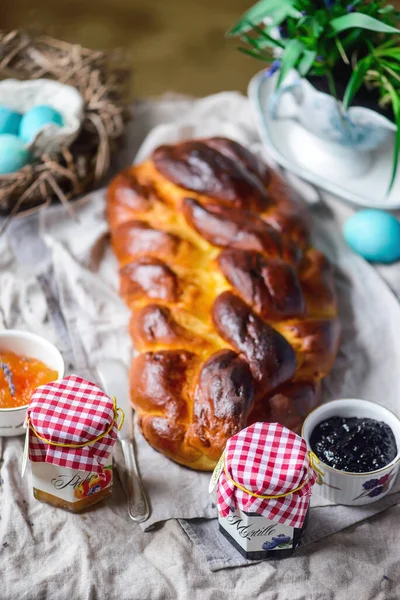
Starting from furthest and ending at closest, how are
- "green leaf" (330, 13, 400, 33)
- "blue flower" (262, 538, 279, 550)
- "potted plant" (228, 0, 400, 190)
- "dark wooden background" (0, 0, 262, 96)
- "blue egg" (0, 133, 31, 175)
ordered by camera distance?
"dark wooden background" (0, 0, 262, 96)
"blue egg" (0, 133, 31, 175)
"potted plant" (228, 0, 400, 190)
"green leaf" (330, 13, 400, 33)
"blue flower" (262, 538, 279, 550)

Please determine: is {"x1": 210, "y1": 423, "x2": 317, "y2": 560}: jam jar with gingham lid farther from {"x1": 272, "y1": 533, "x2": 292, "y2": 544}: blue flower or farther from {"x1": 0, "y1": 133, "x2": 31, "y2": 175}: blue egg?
{"x1": 0, "y1": 133, "x2": 31, "y2": 175}: blue egg

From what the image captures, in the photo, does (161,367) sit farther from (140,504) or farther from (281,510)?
(281,510)

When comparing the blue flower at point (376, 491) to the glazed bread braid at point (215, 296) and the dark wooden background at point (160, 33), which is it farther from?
the dark wooden background at point (160, 33)

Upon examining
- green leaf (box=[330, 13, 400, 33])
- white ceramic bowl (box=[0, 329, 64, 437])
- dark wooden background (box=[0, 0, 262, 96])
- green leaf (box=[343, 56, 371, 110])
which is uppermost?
green leaf (box=[330, 13, 400, 33])

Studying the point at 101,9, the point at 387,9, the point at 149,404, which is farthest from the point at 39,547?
the point at 101,9

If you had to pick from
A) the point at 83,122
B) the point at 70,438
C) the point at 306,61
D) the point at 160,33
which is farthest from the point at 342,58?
the point at 160,33

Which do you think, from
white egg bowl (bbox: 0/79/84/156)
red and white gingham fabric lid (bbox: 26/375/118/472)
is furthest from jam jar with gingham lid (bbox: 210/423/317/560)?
white egg bowl (bbox: 0/79/84/156)
